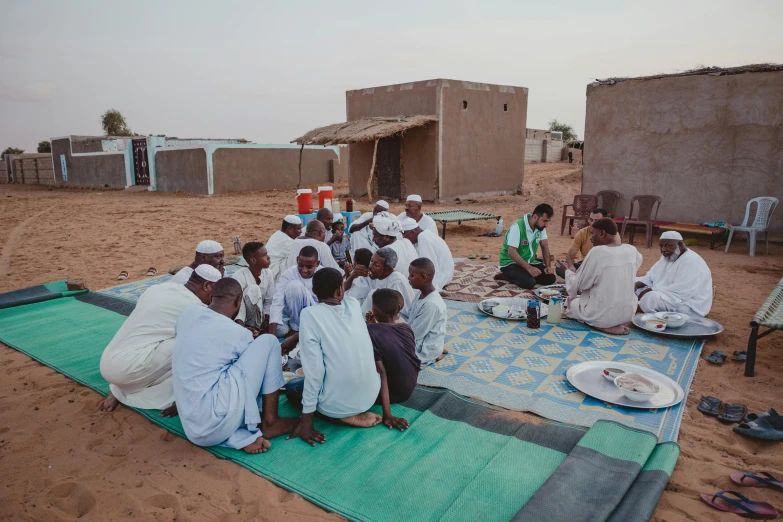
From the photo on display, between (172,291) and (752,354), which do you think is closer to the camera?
(172,291)

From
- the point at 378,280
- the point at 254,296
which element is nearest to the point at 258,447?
the point at 378,280

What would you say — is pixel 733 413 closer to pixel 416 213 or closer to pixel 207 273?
pixel 207 273

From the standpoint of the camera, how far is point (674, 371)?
4016mm

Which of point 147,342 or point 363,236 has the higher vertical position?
point 363,236

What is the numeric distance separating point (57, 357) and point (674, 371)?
5.25 metres

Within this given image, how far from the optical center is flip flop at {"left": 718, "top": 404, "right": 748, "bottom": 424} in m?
3.28

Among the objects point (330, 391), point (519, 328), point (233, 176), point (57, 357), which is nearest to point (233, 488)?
point (330, 391)

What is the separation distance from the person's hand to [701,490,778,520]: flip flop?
→ 1614 millimetres

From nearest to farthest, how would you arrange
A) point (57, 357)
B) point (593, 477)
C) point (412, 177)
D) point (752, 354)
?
point (593, 477) < point (752, 354) < point (57, 357) < point (412, 177)

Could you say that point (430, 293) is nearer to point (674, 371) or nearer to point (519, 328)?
point (519, 328)

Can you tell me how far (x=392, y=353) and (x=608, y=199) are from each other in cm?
925

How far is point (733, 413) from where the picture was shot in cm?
334

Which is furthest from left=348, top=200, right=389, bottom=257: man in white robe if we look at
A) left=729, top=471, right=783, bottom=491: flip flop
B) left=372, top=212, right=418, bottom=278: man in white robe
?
left=729, top=471, right=783, bottom=491: flip flop

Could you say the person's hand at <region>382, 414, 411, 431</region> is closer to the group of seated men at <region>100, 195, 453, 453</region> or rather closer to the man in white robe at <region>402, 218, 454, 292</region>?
the group of seated men at <region>100, 195, 453, 453</region>
